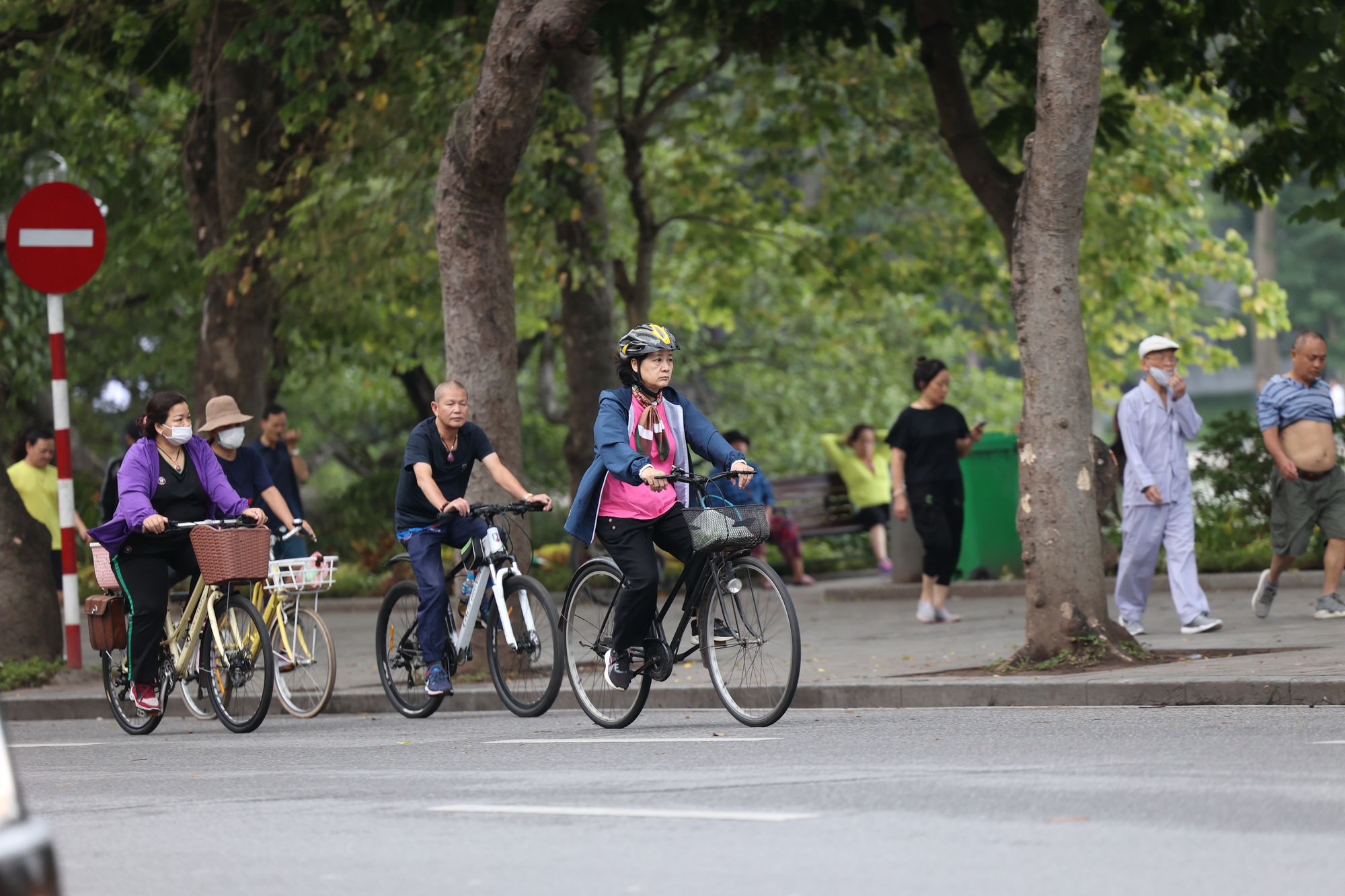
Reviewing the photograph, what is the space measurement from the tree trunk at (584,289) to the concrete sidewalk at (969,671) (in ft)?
13.2

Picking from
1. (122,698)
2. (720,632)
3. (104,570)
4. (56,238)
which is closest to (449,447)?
(104,570)

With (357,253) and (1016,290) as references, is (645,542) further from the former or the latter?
(357,253)

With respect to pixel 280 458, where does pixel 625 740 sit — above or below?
below

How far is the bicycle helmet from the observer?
8742mm

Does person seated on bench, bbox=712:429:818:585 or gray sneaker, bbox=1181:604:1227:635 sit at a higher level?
person seated on bench, bbox=712:429:818:585

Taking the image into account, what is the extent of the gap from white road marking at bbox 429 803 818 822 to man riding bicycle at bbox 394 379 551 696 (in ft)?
12.2

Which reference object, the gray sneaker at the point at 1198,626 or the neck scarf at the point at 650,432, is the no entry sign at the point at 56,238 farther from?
the gray sneaker at the point at 1198,626

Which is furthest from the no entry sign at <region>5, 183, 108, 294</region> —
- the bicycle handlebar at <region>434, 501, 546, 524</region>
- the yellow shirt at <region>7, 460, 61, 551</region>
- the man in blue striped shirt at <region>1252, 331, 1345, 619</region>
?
the man in blue striped shirt at <region>1252, 331, 1345, 619</region>

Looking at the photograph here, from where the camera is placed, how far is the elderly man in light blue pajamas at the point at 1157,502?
39.0 feet

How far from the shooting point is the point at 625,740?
850cm

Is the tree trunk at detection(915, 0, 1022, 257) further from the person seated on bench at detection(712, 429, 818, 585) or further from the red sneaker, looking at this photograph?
the red sneaker

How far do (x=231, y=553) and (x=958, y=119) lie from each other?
7.12 m

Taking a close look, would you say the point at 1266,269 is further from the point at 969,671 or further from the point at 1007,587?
the point at 969,671

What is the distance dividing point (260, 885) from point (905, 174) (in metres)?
17.7
